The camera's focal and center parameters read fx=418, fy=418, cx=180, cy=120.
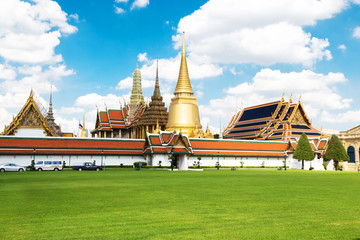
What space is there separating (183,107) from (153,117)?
11213mm

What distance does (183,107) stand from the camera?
81.4m

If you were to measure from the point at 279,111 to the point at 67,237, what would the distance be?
265 ft

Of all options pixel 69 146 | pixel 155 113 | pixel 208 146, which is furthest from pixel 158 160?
pixel 155 113

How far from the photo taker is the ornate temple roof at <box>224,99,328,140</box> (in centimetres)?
8106

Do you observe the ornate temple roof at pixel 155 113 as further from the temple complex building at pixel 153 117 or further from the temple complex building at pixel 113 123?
the temple complex building at pixel 113 123

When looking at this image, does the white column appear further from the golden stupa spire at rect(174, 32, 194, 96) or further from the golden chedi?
the golden stupa spire at rect(174, 32, 194, 96)

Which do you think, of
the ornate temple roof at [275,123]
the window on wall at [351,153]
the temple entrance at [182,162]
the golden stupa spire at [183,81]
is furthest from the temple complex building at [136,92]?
the window on wall at [351,153]

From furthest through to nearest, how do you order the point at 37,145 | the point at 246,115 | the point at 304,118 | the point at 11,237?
the point at 246,115 → the point at 304,118 → the point at 37,145 → the point at 11,237

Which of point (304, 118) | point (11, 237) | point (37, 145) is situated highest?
point (304, 118)

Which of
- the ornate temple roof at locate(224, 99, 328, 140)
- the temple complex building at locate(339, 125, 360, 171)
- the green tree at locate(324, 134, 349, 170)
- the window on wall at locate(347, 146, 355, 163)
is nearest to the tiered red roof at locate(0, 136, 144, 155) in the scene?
the green tree at locate(324, 134, 349, 170)

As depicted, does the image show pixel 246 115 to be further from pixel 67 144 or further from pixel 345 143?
pixel 67 144

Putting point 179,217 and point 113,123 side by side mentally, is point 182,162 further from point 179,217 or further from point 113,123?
point 179,217

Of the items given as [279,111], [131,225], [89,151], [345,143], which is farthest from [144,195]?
[345,143]

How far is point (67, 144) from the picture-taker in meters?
59.4
